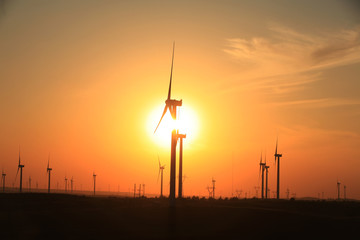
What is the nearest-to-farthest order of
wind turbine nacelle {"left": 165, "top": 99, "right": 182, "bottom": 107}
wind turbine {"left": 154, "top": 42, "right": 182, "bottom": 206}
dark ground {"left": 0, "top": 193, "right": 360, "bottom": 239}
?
dark ground {"left": 0, "top": 193, "right": 360, "bottom": 239}, wind turbine {"left": 154, "top": 42, "right": 182, "bottom": 206}, wind turbine nacelle {"left": 165, "top": 99, "right": 182, "bottom": 107}

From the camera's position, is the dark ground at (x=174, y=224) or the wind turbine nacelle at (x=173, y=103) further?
the wind turbine nacelle at (x=173, y=103)

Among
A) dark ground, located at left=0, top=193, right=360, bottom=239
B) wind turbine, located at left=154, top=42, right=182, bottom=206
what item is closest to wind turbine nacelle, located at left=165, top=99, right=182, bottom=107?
wind turbine, located at left=154, top=42, right=182, bottom=206

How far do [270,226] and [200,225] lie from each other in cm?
837

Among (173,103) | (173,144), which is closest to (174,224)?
(173,144)

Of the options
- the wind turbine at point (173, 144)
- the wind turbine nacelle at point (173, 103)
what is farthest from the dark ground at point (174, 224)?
the wind turbine nacelle at point (173, 103)

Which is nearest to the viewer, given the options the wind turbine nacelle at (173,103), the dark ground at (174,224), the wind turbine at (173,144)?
the dark ground at (174,224)

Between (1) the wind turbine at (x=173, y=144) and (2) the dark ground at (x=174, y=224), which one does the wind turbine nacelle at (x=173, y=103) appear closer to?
(1) the wind turbine at (x=173, y=144)

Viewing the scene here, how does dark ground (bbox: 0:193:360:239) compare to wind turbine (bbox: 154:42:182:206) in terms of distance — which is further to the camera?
wind turbine (bbox: 154:42:182:206)

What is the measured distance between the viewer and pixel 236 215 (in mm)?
63156

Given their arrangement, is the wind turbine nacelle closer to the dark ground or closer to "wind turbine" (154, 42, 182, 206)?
"wind turbine" (154, 42, 182, 206)

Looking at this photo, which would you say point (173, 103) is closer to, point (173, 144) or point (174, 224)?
point (173, 144)

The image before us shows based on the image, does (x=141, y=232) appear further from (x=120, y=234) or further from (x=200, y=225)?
(x=200, y=225)

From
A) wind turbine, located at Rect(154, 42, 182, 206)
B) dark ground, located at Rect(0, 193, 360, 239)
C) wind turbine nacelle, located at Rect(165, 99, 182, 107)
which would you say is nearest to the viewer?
dark ground, located at Rect(0, 193, 360, 239)

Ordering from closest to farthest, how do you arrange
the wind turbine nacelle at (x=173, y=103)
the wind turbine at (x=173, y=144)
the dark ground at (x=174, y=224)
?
1. the dark ground at (x=174, y=224)
2. the wind turbine at (x=173, y=144)
3. the wind turbine nacelle at (x=173, y=103)
